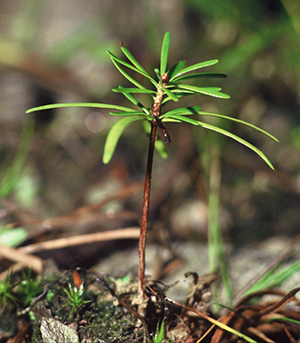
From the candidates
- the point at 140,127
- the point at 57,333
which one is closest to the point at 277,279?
the point at 57,333

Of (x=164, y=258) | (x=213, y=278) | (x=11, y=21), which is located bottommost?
(x=164, y=258)

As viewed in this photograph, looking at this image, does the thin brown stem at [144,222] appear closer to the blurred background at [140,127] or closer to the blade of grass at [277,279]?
the blade of grass at [277,279]

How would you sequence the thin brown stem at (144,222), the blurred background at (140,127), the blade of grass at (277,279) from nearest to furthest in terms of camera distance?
the thin brown stem at (144,222) < the blade of grass at (277,279) < the blurred background at (140,127)

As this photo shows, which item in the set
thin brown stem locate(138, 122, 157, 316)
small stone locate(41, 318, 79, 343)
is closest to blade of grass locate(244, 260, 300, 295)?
thin brown stem locate(138, 122, 157, 316)

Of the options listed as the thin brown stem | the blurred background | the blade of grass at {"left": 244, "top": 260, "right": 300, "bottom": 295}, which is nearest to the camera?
the thin brown stem

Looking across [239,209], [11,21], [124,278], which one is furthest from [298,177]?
[11,21]

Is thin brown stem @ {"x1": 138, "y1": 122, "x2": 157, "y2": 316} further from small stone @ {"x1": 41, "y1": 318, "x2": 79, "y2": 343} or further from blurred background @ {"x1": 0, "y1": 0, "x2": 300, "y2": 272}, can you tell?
blurred background @ {"x1": 0, "y1": 0, "x2": 300, "y2": 272}

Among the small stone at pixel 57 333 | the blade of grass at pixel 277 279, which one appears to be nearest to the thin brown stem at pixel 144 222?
the small stone at pixel 57 333

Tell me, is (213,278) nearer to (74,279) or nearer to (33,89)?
(74,279)
